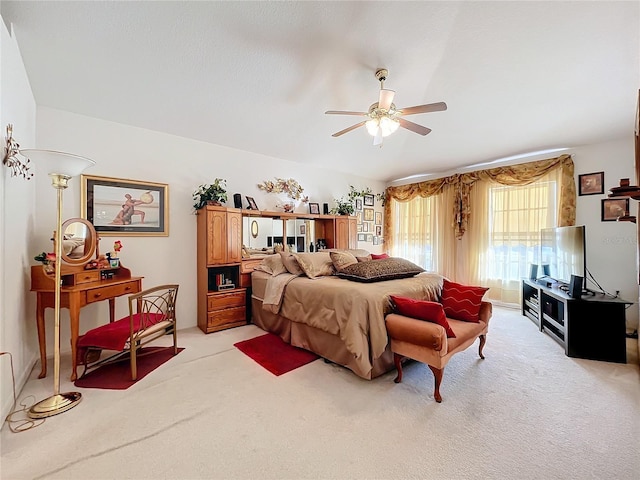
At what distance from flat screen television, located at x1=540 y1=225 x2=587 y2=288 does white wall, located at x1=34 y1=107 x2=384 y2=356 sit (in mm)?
4159

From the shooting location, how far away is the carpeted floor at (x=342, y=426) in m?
1.45

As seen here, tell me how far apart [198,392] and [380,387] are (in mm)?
1501

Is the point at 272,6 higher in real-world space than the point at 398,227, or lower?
higher

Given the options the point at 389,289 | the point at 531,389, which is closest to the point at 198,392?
the point at 389,289

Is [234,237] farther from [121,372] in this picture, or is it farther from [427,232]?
[427,232]

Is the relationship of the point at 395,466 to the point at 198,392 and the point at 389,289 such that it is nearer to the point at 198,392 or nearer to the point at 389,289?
the point at 389,289

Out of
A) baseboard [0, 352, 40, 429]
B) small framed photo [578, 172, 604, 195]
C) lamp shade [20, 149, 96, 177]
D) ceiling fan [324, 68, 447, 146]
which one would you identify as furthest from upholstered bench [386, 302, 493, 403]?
small framed photo [578, 172, 604, 195]

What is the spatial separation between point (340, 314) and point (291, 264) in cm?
120

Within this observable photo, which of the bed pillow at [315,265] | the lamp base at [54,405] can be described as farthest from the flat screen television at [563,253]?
the lamp base at [54,405]

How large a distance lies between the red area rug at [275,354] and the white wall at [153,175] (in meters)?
1.20

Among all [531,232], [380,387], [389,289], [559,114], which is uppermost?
[559,114]

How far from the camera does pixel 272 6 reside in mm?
1857

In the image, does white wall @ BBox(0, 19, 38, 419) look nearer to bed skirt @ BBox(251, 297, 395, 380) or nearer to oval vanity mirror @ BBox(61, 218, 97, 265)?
oval vanity mirror @ BBox(61, 218, 97, 265)

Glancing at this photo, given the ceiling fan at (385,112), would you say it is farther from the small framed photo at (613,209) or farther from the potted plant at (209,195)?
the small framed photo at (613,209)
